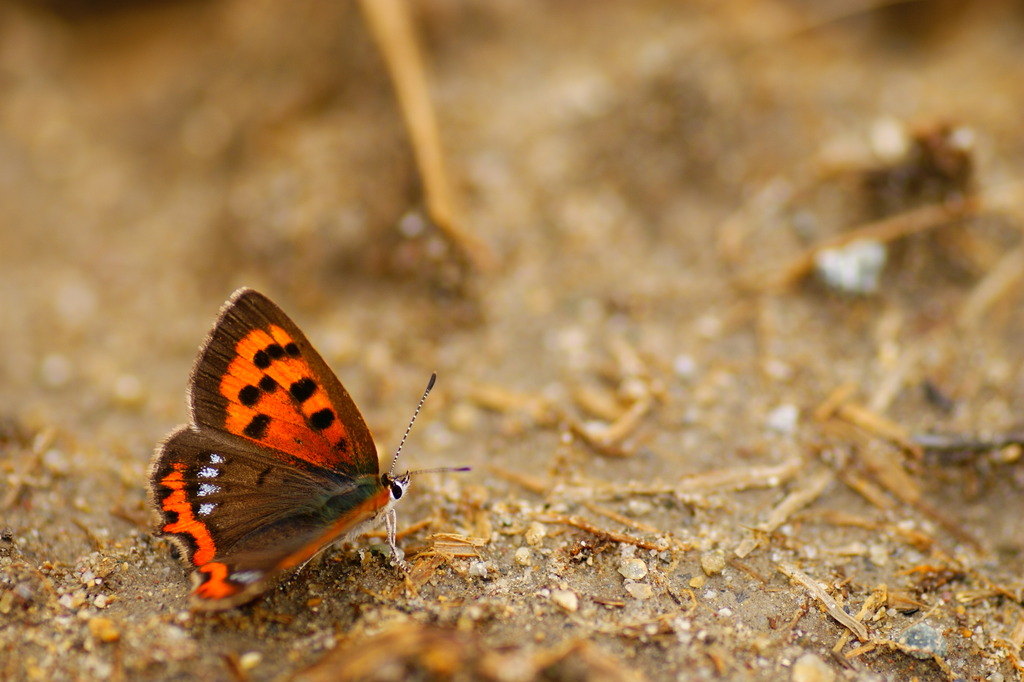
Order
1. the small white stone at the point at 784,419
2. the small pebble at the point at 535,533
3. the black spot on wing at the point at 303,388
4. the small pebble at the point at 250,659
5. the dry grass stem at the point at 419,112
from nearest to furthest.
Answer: the small pebble at the point at 250,659 → the black spot on wing at the point at 303,388 → the small pebble at the point at 535,533 → the small white stone at the point at 784,419 → the dry grass stem at the point at 419,112

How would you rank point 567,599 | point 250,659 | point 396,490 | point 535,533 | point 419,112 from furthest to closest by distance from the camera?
point 419,112, point 535,533, point 396,490, point 567,599, point 250,659

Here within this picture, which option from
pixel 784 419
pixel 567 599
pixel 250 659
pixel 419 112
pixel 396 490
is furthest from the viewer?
pixel 419 112

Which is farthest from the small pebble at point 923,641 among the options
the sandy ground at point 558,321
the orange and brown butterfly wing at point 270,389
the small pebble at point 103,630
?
the small pebble at point 103,630

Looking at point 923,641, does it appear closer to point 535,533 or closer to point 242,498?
point 535,533

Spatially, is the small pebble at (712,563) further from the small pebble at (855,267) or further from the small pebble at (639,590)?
the small pebble at (855,267)

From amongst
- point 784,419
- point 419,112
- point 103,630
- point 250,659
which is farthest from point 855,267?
point 103,630

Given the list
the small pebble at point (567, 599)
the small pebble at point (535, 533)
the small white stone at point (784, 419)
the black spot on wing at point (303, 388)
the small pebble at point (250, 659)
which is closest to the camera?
the small pebble at point (250, 659)

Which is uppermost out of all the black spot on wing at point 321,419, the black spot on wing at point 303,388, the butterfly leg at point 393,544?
the black spot on wing at point 303,388
